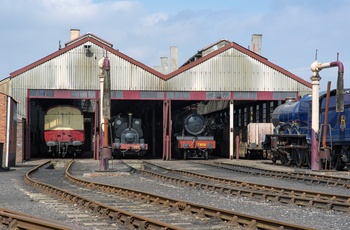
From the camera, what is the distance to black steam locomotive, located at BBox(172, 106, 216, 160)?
1604 inches

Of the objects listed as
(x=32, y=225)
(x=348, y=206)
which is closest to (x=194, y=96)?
(x=348, y=206)

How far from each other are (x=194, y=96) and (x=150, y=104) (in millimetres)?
7935

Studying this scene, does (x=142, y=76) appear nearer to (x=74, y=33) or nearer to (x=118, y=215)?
(x=74, y=33)

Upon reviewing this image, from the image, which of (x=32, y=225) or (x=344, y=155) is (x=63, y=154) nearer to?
(x=344, y=155)

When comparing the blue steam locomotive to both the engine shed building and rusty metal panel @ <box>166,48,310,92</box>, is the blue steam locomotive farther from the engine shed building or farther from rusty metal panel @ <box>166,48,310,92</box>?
the engine shed building

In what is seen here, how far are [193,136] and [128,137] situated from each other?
441cm

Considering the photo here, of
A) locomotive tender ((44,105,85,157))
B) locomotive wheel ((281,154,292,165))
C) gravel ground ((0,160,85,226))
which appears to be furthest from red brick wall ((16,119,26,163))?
gravel ground ((0,160,85,226))

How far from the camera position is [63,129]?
40.3 m

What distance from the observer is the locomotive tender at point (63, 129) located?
4028 centimetres

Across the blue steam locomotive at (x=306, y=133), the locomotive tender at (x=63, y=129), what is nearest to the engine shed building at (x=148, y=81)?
the locomotive tender at (x=63, y=129)

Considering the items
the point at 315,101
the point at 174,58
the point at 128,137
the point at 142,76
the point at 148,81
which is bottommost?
the point at 128,137

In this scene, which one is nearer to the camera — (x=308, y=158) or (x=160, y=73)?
(x=308, y=158)

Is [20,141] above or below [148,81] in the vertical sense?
below

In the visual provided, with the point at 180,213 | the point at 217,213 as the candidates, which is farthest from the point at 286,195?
the point at 217,213
